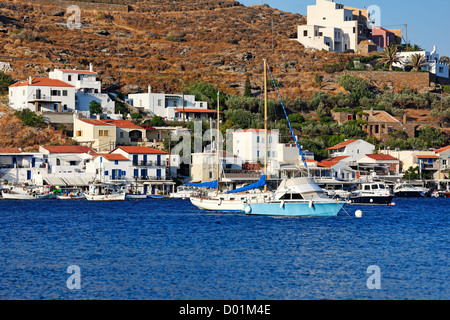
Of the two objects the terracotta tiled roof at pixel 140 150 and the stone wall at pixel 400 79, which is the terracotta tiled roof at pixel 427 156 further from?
the terracotta tiled roof at pixel 140 150

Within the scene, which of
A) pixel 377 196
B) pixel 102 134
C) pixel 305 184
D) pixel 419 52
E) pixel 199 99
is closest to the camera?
pixel 305 184

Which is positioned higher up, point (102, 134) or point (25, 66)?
point (25, 66)

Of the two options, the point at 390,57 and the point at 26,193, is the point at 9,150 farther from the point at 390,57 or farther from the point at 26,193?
the point at 390,57

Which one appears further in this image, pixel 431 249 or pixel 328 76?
pixel 328 76

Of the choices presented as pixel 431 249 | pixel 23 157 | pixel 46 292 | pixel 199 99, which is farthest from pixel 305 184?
pixel 199 99

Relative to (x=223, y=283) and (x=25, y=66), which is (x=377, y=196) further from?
(x=25, y=66)

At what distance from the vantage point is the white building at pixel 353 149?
325 ft

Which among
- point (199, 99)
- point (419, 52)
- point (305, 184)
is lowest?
point (305, 184)

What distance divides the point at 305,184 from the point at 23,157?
44225mm

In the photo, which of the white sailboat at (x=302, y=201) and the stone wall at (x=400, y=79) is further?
the stone wall at (x=400, y=79)

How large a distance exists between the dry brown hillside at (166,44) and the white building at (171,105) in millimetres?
7238

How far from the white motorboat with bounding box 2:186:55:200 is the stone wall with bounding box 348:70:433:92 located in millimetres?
67253

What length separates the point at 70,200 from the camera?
79.6 metres

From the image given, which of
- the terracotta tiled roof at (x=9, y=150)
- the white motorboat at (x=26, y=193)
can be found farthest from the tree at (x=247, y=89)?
the white motorboat at (x=26, y=193)
